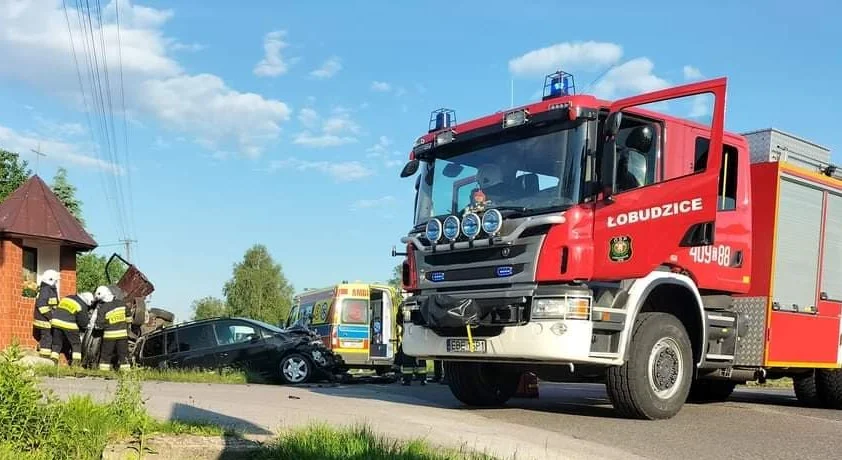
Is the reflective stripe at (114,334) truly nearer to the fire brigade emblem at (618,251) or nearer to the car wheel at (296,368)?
the car wheel at (296,368)

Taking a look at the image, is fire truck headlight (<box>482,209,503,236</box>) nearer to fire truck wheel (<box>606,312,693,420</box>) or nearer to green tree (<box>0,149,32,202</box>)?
fire truck wheel (<box>606,312,693,420</box>)

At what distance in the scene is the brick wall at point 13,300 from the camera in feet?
51.7

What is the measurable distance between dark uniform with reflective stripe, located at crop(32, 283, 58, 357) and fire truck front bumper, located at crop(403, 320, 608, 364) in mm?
10063

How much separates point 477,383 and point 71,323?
30.9 feet

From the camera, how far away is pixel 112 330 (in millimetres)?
15203

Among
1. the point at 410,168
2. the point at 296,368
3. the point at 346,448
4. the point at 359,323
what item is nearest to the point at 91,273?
the point at 359,323

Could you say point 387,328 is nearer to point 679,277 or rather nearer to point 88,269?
point 679,277

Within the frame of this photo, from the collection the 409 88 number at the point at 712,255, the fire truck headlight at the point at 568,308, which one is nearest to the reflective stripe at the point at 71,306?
the fire truck headlight at the point at 568,308

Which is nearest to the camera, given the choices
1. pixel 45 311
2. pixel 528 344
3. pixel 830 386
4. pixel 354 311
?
pixel 528 344

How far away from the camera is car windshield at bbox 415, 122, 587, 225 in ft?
26.1

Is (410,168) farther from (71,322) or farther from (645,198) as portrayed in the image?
(71,322)

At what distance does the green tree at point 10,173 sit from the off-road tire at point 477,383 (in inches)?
1601

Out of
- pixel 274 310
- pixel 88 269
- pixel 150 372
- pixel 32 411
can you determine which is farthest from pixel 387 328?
pixel 274 310

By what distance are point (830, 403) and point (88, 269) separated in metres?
50.0
